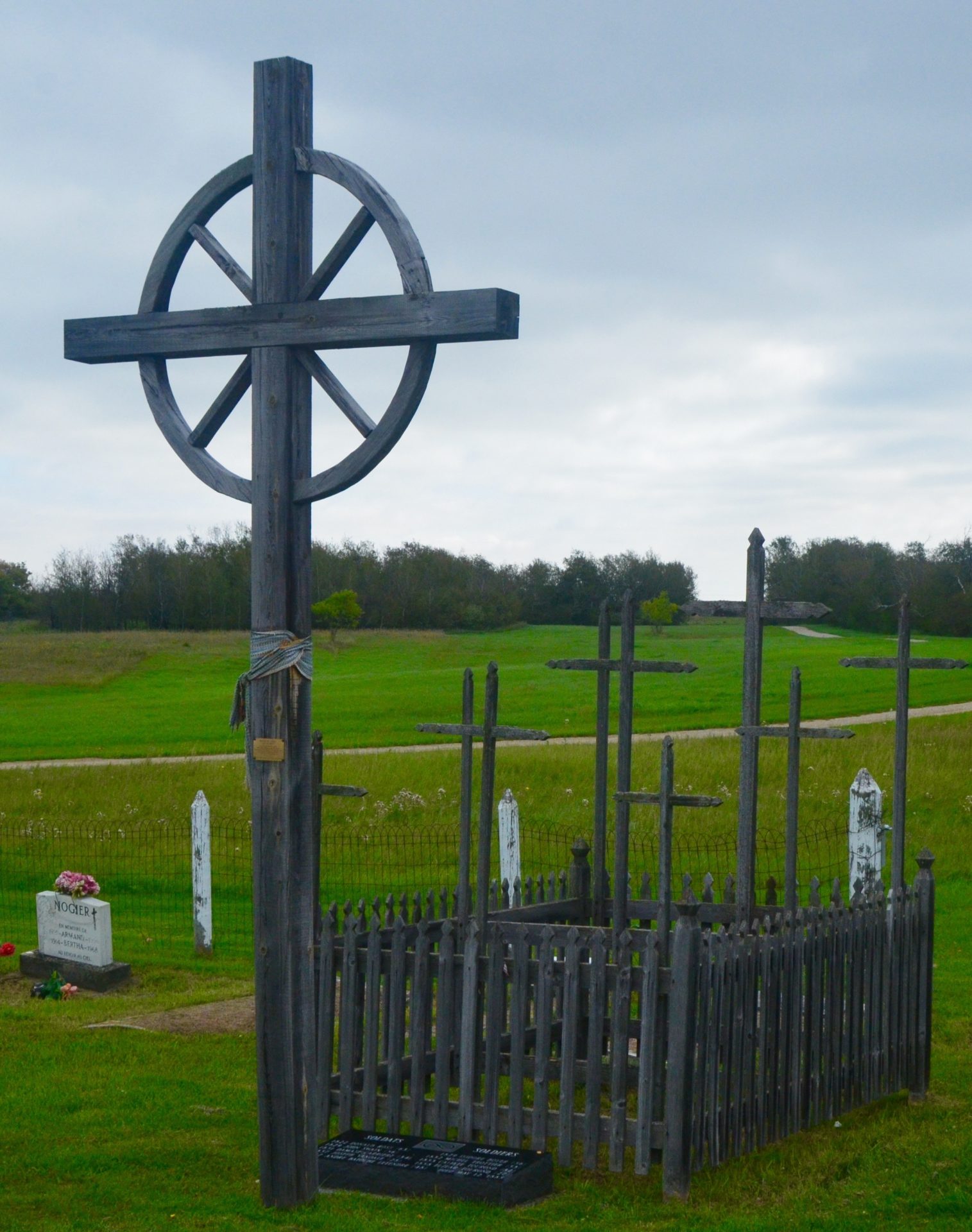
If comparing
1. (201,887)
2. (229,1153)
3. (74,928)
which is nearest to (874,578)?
(201,887)

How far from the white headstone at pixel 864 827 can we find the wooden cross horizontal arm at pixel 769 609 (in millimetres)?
6183

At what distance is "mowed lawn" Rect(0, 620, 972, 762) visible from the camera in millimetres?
37719

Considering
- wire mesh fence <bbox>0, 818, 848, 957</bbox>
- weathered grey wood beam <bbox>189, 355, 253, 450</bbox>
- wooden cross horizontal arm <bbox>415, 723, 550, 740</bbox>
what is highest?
weathered grey wood beam <bbox>189, 355, 253, 450</bbox>

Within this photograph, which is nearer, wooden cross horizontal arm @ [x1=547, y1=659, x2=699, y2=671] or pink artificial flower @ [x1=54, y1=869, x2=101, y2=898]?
wooden cross horizontal arm @ [x1=547, y1=659, x2=699, y2=671]

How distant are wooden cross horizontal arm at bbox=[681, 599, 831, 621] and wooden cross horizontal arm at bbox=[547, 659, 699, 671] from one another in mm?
391

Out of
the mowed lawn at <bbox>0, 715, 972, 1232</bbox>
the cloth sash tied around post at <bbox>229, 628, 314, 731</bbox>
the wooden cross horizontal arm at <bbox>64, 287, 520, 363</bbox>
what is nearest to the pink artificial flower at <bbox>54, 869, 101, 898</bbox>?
the mowed lawn at <bbox>0, 715, 972, 1232</bbox>

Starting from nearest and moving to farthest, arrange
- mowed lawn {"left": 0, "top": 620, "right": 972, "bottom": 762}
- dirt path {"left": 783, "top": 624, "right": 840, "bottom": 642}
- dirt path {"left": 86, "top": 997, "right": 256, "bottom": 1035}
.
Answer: dirt path {"left": 86, "top": 997, "right": 256, "bottom": 1035} → mowed lawn {"left": 0, "top": 620, "right": 972, "bottom": 762} → dirt path {"left": 783, "top": 624, "right": 840, "bottom": 642}

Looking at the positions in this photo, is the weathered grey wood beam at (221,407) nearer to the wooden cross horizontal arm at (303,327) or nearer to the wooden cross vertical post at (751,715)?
the wooden cross horizontal arm at (303,327)

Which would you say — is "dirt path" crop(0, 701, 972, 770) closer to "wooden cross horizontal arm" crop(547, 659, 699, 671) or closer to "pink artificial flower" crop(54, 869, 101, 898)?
"pink artificial flower" crop(54, 869, 101, 898)

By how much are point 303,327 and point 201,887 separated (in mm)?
9724

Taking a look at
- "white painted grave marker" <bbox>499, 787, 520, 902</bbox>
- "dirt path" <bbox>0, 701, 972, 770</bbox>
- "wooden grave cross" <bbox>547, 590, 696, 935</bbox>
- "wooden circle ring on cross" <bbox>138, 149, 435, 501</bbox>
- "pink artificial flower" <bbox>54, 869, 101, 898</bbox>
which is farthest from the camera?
"dirt path" <bbox>0, 701, 972, 770</bbox>

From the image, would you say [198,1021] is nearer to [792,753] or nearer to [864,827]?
[792,753]

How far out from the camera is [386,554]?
84.1m

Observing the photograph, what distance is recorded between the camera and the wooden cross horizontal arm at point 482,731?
30.1 feet
